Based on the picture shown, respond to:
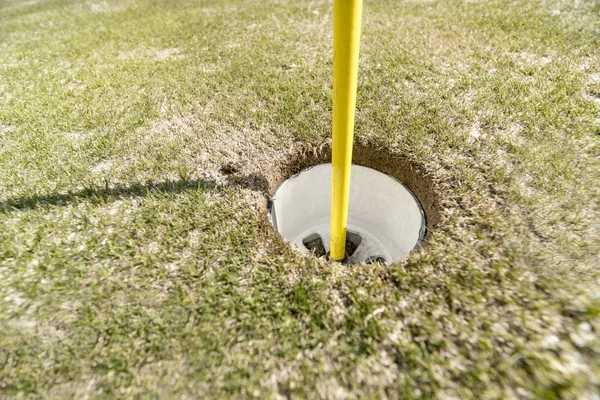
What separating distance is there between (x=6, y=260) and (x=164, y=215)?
2.93 ft

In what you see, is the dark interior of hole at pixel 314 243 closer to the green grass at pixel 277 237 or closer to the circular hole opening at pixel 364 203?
the circular hole opening at pixel 364 203

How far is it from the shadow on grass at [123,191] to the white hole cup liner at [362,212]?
0.28m

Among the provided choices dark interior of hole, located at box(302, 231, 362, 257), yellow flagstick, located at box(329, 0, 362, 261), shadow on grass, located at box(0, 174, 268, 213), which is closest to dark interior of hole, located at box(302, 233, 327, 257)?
dark interior of hole, located at box(302, 231, 362, 257)

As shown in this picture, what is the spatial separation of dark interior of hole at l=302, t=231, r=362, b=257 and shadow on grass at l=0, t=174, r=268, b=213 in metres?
0.90

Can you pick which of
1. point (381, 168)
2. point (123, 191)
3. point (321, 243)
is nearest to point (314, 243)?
point (321, 243)

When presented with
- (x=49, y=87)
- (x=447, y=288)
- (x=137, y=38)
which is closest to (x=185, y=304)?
(x=447, y=288)

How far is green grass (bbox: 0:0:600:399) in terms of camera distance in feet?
4.68

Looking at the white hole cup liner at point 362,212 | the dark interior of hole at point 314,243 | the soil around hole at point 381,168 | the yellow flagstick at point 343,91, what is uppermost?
the yellow flagstick at point 343,91

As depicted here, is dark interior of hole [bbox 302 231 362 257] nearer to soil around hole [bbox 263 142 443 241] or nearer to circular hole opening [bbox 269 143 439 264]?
circular hole opening [bbox 269 143 439 264]

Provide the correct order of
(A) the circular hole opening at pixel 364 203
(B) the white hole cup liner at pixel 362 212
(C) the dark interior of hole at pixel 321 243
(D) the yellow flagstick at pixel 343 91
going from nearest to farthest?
(D) the yellow flagstick at pixel 343 91 < (A) the circular hole opening at pixel 364 203 < (B) the white hole cup liner at pixel 362 212 < (C) the dark interior of hole at pixel 321 243

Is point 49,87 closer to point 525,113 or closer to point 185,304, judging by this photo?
point 185,304

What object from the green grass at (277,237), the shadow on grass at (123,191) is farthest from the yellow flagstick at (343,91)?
the shadow on grass at (123,191)

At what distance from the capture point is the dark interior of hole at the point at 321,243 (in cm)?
294

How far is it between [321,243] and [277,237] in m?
1.10
